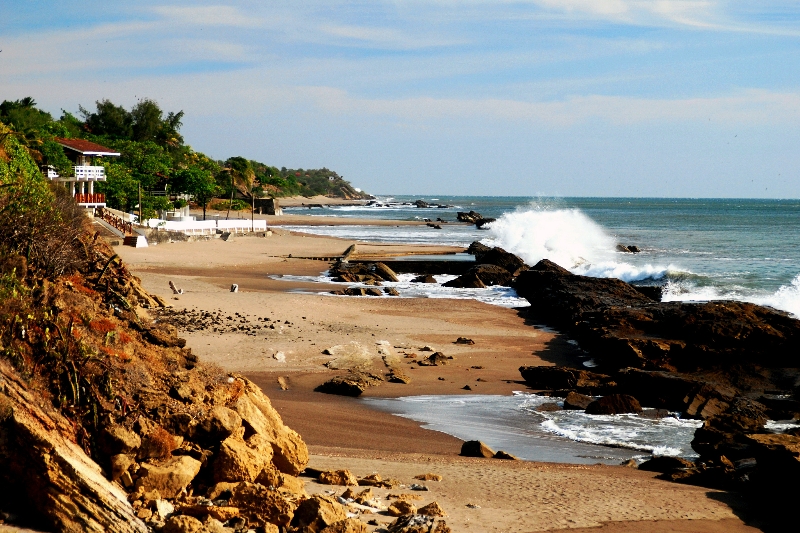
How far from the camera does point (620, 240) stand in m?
66.6

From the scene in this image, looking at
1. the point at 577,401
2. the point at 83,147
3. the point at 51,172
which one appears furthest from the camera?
the point at 83,147

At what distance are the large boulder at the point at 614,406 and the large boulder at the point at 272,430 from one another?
6.83 meters

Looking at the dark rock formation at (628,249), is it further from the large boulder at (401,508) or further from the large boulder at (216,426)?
the large boulder at (216,426)

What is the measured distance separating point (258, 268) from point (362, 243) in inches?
664

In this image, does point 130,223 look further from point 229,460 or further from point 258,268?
point 229,460

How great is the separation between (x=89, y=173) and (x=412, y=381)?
113 ft

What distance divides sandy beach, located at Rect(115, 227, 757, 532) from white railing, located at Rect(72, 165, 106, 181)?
436 inches

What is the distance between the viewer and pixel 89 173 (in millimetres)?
46219

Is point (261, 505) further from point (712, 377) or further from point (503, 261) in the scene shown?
point (503, 261)

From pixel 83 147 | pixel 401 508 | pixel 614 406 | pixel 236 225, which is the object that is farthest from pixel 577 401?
pixel 83 147

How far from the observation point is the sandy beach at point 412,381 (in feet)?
29.9

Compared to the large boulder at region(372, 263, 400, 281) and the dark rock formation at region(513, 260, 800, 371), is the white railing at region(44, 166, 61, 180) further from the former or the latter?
the dark rock formation at region(513, 260, 800, 371)

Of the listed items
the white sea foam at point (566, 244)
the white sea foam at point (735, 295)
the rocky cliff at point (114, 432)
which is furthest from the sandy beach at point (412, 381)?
the white sea foam at point (566, 244)

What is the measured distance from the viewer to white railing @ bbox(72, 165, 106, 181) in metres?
45.7
